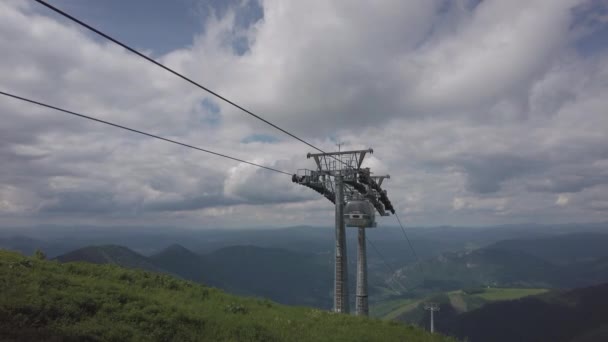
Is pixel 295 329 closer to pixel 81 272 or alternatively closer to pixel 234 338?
pixel 234 338

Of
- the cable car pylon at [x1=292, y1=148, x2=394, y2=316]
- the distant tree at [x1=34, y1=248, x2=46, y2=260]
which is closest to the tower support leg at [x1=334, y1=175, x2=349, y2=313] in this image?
the cable car pylon at [x1=292, y1=148, x2=394, y2=316]

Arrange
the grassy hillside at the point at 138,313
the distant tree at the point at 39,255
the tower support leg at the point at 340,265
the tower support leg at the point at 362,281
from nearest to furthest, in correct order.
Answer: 1. the grassy hillside at the point at 138,313
2. the distant tree at the point at 39,255
3. the tower support leg at the point at 340,265
4. the tower support leg at the point at 362,281

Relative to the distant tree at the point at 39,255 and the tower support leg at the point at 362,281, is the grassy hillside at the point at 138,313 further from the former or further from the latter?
the tower support leg at the point at 362,281

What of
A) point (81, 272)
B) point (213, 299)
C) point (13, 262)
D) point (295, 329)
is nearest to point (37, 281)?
point (13, 262)

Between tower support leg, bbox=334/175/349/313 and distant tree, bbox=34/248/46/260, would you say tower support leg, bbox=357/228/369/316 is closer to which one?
tower support leg, bbox=334/175/349/313

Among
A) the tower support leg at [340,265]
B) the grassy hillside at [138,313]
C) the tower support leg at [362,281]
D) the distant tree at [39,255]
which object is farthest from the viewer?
the tower support leg at [362,281]

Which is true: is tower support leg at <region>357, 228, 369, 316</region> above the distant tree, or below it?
below

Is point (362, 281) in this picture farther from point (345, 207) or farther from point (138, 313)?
point (138, 313)

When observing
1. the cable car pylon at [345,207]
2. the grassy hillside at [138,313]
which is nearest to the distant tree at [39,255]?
the grassy hillside at [138,313]
